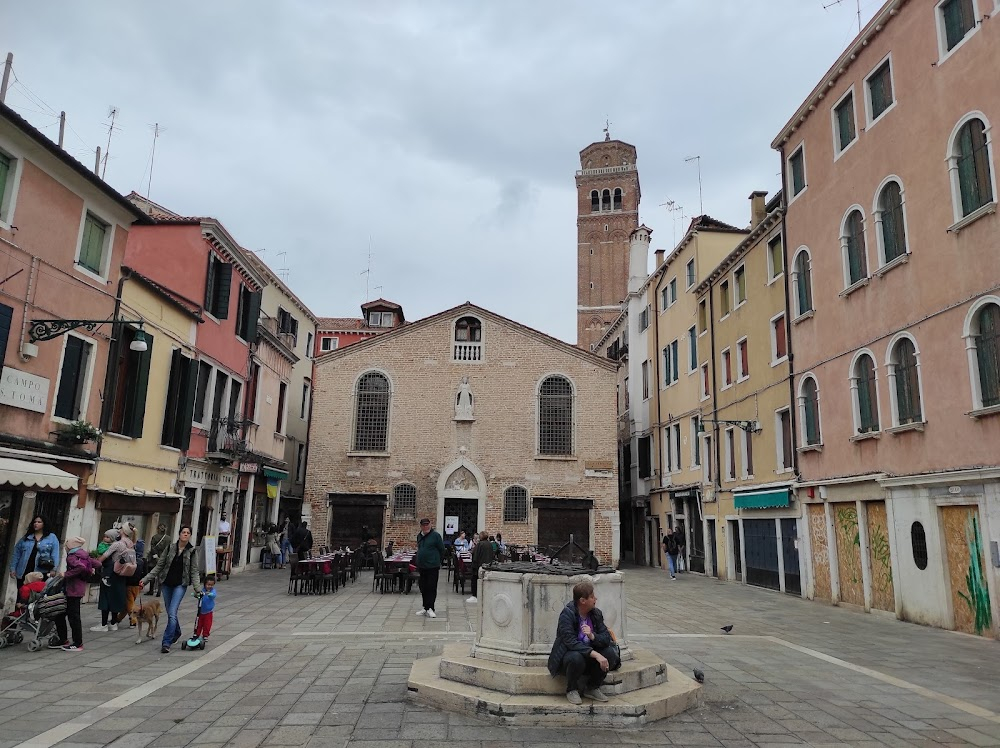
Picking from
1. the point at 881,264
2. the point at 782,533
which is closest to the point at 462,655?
the point at 881,264

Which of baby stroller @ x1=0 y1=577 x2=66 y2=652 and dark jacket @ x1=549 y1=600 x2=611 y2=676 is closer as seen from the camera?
dark jacket @ x1=549 y1=600 x2=611 y2=676

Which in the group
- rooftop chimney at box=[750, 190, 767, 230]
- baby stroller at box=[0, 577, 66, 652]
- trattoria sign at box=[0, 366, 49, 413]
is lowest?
baby stroller at box=[0, 577, 66, 652]

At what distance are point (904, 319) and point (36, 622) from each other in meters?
14.5

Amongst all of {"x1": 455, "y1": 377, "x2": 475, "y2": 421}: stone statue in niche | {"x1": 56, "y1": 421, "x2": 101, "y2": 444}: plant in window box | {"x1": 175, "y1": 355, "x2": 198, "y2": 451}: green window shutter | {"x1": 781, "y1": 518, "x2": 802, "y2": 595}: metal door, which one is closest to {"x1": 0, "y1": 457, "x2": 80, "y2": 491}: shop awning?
{"x1": 56, "y1": 421, "x2": 101, "y2": 444}: plant in window box

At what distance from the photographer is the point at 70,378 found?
40.4 feet

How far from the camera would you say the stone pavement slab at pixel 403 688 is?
5480 mm

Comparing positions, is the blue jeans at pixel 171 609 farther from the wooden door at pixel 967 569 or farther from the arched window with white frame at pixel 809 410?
the arched window with white frame at pixel 809 410

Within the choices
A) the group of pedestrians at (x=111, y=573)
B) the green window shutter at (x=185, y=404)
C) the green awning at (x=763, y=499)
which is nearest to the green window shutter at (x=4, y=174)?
the group of pedestrians at (x=111, y=573)

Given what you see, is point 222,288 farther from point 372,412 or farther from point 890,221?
point 890,221

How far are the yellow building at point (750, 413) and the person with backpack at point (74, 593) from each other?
15188mm

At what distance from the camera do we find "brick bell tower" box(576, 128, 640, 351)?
57562mm

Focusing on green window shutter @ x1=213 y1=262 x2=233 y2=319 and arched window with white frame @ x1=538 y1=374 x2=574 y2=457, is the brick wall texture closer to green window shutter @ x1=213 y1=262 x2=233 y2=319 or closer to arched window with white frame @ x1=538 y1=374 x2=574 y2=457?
Answer: arched window with white frame @ x1=538 y1=374 x2=574 y2=457

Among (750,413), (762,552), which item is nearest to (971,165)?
(750,413)

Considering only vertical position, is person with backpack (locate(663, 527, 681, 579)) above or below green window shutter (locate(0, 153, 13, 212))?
below
